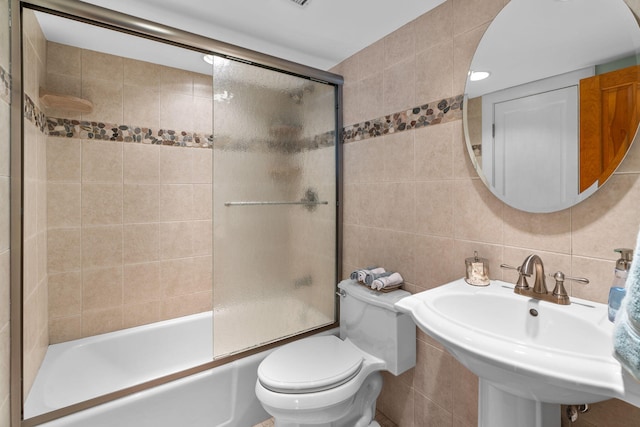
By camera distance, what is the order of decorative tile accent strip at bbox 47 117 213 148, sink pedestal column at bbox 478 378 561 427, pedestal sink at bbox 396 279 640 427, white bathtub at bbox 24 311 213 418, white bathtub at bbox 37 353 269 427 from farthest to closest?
decorative tile accent strip at bbox 47 117 213 148 → white bathtub at bbox 24 311 213 418 → white bathtub at bbox 37 353 269 427 → sink pedestal column at bbox 478 378 561 427 → pedestal sink at bbox 396 279 640 427

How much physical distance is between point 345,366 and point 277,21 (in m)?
1.79

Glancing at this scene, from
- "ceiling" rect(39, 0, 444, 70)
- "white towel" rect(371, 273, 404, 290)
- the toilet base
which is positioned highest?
"ceiling" rect(39, 0, 444, 70)

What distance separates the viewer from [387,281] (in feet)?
5.18

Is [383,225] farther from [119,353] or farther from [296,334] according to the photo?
[119,353]

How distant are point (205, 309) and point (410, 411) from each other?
1665 mm

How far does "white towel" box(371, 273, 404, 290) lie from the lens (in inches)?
61.7

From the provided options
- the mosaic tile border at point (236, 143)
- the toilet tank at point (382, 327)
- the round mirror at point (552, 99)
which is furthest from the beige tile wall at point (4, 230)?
the round mirror at point (552, 99)

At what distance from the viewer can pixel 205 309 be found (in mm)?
2455

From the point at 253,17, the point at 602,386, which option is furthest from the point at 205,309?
the point at 602,386

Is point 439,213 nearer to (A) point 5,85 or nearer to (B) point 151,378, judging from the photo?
(B) point 151,378

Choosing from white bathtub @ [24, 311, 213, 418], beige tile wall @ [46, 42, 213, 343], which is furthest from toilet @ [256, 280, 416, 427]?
beige tile wall @ [46, 42, 213, 343]

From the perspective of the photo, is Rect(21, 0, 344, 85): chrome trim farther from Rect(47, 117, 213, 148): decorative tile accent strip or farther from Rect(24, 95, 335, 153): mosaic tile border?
Rect(47, 117, 213, 148): decorative tile accent strip

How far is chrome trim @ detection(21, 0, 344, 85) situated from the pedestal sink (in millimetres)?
1494

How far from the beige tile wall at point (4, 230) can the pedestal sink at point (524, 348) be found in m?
1.50
